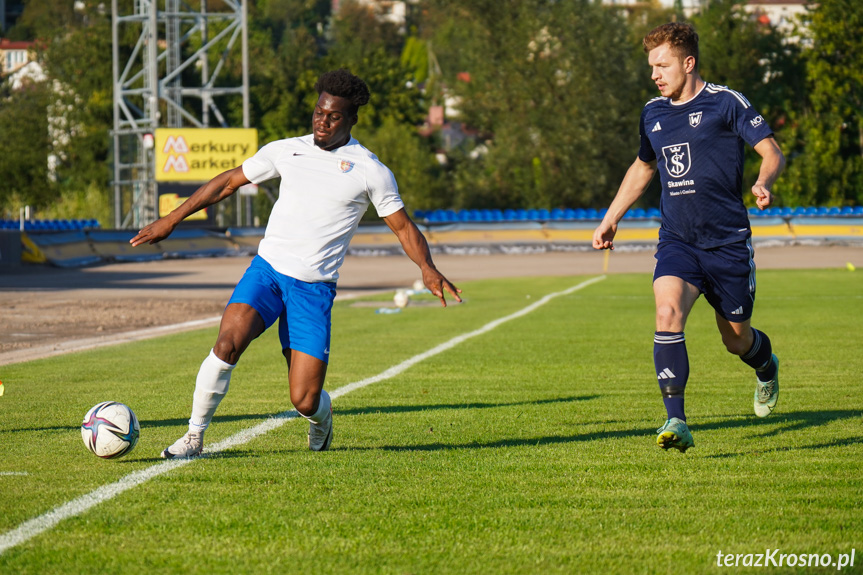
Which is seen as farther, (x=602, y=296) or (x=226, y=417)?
(x=602, y=296)

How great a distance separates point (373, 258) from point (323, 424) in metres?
35.8

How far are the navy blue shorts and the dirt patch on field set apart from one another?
25.7ft

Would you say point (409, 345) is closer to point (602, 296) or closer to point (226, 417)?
point (226, 417)

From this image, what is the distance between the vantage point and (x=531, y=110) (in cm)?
6259

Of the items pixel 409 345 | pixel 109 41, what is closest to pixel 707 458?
pixel 409 345

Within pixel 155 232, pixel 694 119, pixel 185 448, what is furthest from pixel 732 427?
pixel 155 232

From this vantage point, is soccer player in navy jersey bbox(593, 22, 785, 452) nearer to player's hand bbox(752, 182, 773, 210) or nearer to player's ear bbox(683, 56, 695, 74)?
player's ear bbox(683, 56, 695, 74)

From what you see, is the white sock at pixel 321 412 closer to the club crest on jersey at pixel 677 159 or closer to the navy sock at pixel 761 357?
the club crest on jersey at pixel 677 159

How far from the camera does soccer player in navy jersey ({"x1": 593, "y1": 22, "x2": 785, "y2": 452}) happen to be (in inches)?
250

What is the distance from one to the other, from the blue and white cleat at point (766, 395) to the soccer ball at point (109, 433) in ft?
13.5

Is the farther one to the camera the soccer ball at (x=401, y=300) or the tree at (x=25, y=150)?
the tree at (x=25, y=150)

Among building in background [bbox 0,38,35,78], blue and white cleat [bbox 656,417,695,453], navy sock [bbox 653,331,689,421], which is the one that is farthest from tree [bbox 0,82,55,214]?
blue and white cleat [bbox 656,417,695,453]

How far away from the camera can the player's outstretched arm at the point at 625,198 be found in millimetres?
6855

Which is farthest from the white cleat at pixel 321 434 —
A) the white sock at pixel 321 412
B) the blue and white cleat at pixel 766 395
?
the blue and white cleat at pixel 766 395
